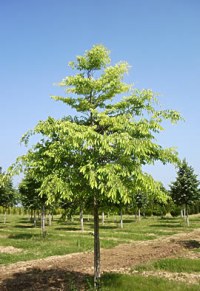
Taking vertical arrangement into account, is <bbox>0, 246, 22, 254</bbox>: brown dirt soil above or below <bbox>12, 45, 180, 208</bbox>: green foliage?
below

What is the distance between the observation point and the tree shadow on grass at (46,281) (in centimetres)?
1233

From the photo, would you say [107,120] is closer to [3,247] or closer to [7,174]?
[7,174]

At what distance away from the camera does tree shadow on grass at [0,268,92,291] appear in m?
12.3

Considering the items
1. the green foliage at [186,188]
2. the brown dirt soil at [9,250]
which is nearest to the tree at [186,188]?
the green foliage at [186,188]

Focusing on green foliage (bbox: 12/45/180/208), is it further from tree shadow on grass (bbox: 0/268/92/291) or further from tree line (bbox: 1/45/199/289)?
tree shadow on grass (bbox: 0/268/92/291)

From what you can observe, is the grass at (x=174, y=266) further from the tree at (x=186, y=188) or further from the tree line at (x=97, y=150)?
the tree at (x=186, y=188)

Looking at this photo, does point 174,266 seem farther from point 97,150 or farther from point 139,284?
→ point 97,150

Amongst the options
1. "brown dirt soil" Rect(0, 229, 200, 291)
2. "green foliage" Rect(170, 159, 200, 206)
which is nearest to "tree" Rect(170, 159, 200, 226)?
"green foliage" Rect(170, 159, 200, 206)

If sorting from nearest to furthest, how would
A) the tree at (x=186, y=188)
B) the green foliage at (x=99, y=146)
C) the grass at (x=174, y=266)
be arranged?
the green foliage at (x=99, y=146) → the grass at (x=174, y=266) → the tree at (x=186, y=188)

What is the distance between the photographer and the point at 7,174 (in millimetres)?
10328

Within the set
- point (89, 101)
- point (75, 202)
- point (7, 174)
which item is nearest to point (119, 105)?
point (89, 101)

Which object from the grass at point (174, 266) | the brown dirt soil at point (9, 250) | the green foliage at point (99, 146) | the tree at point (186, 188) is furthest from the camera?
the tree at point (186, 188)

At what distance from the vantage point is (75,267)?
16.1 m

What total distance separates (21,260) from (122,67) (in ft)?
41.1
